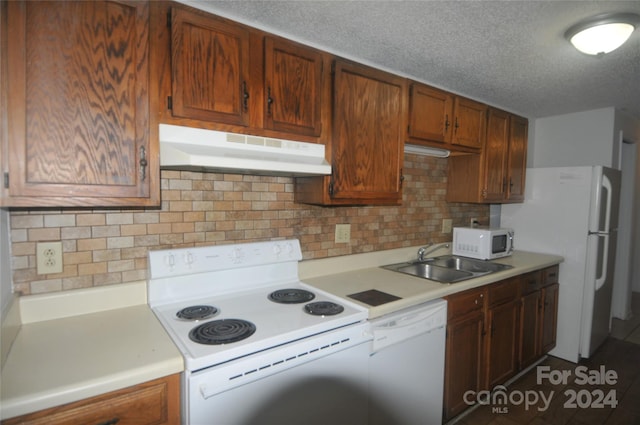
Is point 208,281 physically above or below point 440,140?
below

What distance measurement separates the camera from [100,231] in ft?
4.80

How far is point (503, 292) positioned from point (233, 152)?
79.0 inches

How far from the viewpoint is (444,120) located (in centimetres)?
235

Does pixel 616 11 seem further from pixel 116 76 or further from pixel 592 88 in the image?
pixel 116 76

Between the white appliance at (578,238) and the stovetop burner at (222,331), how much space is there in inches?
109

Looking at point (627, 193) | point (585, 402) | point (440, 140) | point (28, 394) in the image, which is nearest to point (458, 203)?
point (440, 140)

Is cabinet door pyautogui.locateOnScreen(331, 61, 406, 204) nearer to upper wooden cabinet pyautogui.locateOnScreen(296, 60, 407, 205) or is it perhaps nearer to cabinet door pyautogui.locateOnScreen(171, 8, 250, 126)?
upper wooden cabinet pyautogui.locateOnScreen(296, 60, 407, 205)

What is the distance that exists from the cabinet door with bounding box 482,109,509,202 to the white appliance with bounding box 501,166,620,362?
0.44 m

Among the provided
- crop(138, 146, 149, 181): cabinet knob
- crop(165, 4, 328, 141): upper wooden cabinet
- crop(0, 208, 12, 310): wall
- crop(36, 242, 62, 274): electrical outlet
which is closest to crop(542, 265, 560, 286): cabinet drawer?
crop(165, 4, 328, 141): upper wooden cabinet

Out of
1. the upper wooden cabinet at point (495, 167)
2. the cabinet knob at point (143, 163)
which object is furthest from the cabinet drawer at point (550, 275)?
the cabinet knob at point (143, 163)

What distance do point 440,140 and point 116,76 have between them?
192 centimetres

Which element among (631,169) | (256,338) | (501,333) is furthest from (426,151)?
(631,169)

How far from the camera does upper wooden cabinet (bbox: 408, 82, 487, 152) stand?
218 centimetres

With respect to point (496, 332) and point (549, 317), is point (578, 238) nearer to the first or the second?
point (549, 317)
